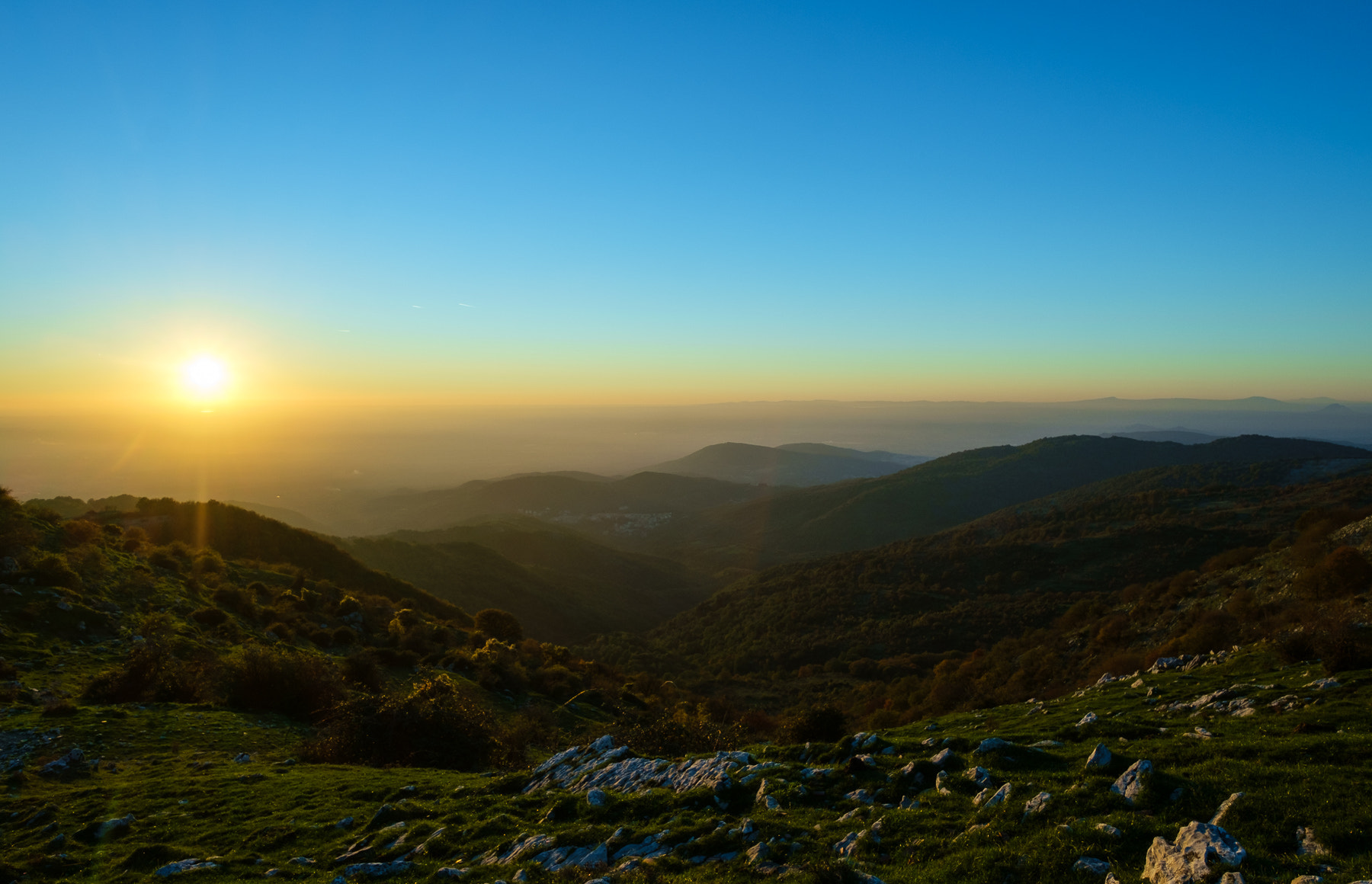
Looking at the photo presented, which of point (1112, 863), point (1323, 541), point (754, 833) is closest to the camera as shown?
point (1112, 863)

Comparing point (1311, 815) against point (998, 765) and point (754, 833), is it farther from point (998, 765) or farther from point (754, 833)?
point (754, 833)

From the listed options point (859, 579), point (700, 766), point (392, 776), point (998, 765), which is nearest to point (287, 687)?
point (392, 776)

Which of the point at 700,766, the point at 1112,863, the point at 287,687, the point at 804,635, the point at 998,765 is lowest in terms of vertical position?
the point at 804,635

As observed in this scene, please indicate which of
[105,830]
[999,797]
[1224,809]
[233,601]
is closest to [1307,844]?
[1224,809]

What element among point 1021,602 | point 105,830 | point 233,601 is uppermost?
point 105,830

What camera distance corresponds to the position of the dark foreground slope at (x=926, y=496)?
147m

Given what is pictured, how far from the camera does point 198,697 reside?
1995cm

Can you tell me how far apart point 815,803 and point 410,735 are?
1311 centimetres

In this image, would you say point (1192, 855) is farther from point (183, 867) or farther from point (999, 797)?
point (183, 867)

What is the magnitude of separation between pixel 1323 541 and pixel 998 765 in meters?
27.4

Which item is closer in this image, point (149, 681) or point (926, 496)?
point (149, 681)

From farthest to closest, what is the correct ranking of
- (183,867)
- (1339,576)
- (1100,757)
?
(1339,576) → (183,867) → (1100,757)

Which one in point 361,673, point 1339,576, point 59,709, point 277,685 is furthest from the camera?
point 361,673

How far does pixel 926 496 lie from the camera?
162500mm
